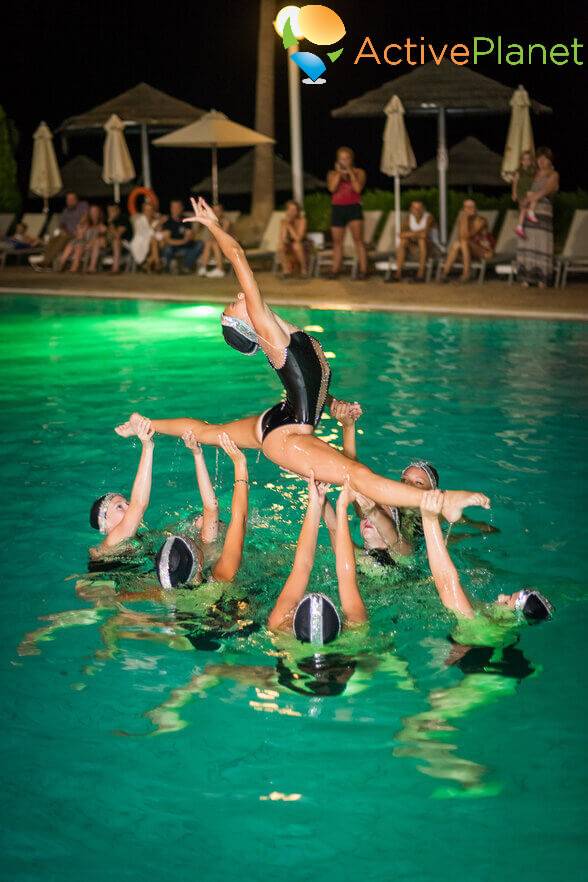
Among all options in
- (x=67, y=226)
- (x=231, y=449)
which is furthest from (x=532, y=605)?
(x=67, y=226)

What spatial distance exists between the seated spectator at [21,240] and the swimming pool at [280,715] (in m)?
15.6

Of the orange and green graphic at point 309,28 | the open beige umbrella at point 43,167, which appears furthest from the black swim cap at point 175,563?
the open beige umbrella at point 43,167

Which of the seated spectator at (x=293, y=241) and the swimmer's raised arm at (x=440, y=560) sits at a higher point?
the seated spectator at (x=293, y=241)

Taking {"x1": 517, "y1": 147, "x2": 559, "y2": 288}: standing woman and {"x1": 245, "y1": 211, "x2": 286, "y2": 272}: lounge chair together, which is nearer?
{"x1": 517, "y1": 147, "x2": 559, "y2": 288}: standing woman

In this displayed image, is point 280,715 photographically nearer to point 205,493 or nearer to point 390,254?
point 205,493

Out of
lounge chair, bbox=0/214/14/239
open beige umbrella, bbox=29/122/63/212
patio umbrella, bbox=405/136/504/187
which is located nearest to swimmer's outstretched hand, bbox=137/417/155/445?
patio umbrella, bbox=405/136/504/187

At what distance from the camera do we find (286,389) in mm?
6133

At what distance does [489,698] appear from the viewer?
5.34 m

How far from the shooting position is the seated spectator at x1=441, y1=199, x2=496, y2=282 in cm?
1831

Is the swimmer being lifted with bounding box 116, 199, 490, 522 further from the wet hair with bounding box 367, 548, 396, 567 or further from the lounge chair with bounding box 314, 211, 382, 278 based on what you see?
the lounge chair with bounding box 314, 211, 382, 278

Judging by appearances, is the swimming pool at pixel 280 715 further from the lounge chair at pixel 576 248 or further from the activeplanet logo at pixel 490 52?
the activeplanet logo at pixel 490 52

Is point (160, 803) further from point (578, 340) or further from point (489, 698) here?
point (578, 340)

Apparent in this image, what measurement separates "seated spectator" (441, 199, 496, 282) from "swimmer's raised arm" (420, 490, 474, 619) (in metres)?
13.3

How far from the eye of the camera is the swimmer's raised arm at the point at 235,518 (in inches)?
241
